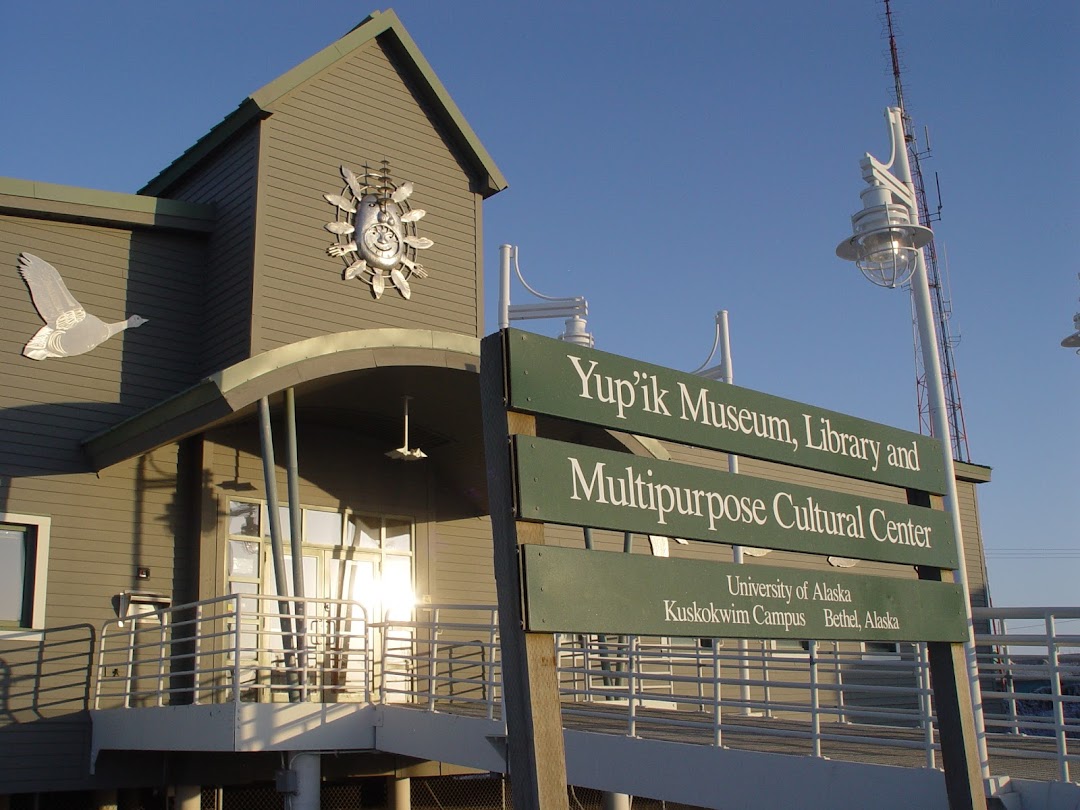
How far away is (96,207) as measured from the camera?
13.4m

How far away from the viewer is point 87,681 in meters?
12.2

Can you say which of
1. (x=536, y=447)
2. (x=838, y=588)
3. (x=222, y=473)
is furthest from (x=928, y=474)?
Answer: (x=222, y=473)

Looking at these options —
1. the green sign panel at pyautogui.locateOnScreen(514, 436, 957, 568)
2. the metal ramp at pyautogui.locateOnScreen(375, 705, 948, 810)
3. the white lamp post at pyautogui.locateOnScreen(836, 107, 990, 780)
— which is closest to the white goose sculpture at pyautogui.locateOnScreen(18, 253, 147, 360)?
the metal ramp at pyautogui.locateOnScreen(375, 705, 948, 810)

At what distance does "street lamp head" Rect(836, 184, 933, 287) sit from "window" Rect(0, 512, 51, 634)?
9.00 metres

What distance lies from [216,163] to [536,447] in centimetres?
1232

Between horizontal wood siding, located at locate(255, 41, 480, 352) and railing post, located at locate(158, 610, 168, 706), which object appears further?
horizontal wood siding, located at locate(255, 41, 480, 352)

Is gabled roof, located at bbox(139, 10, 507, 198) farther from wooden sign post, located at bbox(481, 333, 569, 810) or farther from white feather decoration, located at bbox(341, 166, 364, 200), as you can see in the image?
wooden sign post, located at bbox(481, 333, 569, 810)

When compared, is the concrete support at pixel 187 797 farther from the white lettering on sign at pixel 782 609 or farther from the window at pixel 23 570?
the white lettering on sign at pixel 782 609

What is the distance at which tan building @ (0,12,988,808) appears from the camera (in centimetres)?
1175

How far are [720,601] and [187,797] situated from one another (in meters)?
9.31

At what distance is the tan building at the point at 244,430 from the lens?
11.8 m

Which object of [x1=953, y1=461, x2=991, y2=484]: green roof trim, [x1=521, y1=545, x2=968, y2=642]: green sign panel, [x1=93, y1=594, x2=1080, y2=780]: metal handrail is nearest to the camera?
[x1=521, y1=545, x2=968, y2=642]: green sign panel

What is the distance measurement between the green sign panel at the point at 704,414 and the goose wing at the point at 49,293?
33.1 ft

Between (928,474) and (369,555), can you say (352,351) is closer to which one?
(369,555)
